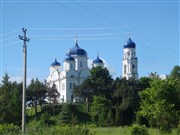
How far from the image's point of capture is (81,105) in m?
64.0

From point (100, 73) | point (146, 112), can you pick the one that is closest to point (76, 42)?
point (100, 73)

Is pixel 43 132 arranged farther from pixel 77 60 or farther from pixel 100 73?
pixel 77 60

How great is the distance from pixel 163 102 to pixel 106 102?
74.6 feet

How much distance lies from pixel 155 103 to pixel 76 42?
46.8m

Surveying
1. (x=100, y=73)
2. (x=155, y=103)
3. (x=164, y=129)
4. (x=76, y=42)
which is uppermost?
(x=76, y=42)

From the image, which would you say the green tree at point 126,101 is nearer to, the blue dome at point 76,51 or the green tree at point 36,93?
the green tree at point 36,93

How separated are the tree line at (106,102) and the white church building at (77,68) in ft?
35.8

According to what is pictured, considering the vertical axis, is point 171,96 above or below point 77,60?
below

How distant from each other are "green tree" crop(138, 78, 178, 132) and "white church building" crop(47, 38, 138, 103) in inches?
1628

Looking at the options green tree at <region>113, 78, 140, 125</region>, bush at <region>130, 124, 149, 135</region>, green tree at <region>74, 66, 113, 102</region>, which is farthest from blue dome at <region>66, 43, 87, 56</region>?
Answer: bush at <region>130, 124, 149, 135</region>

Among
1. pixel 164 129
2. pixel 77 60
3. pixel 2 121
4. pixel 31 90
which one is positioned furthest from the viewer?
pixel 77 60

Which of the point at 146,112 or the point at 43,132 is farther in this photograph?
the point at 146,112

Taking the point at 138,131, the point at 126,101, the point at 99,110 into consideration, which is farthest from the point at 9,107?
the point at 138,131

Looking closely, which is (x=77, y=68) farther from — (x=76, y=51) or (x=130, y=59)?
(x=130, y=59)
